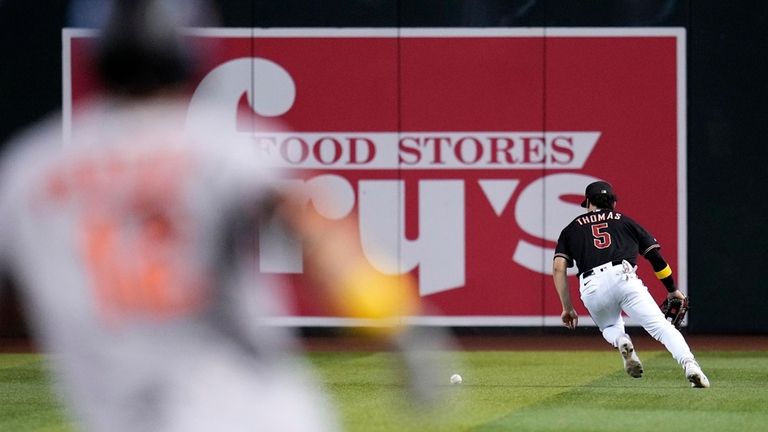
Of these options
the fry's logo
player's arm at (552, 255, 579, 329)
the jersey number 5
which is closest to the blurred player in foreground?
player's arm at (552, 255, 579, 329)

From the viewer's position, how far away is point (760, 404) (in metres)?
13.3

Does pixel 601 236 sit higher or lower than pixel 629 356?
higher

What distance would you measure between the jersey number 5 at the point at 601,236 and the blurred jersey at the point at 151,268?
→ 454 inches

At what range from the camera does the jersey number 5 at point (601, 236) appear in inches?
599

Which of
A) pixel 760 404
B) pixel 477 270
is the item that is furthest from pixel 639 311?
pixel 477 270

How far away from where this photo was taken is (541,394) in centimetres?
1441

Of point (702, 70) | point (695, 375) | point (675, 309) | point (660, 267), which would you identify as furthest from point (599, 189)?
point (702, 70)

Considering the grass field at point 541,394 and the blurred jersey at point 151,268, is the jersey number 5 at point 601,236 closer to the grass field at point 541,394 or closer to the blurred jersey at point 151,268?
the grass field at point 541,394

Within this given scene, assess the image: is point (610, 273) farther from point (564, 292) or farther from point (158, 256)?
point (158, 256)

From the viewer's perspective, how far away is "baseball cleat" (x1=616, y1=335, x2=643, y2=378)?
48.9 ft

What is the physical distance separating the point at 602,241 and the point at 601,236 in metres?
0.06

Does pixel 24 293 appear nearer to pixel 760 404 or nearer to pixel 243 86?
pixel 760 404

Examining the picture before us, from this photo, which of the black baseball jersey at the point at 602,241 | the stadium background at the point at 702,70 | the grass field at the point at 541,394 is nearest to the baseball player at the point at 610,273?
the black baseball jersey at the point at 602,241

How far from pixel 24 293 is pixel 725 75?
19516 mm
